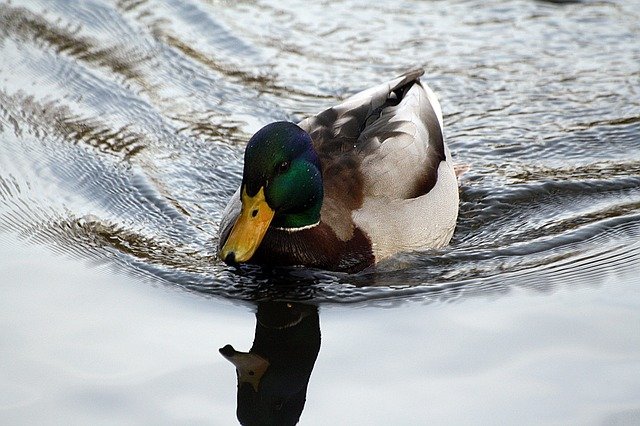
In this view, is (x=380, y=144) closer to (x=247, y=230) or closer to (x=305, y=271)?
(x=305, y=271)

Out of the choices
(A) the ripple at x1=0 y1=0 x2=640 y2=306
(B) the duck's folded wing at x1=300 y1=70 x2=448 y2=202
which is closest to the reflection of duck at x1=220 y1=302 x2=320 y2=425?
(A) the ripple at x1=0 y1=0 x2=640 y2=306

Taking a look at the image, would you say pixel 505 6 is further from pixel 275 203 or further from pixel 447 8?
pixel 275 203

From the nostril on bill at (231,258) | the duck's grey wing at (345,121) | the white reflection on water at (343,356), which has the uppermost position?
the duck's grey wing at (345,121)

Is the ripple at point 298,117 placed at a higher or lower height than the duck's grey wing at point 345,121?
lower

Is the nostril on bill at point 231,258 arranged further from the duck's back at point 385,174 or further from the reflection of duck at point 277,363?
the duck's back at point 385,174

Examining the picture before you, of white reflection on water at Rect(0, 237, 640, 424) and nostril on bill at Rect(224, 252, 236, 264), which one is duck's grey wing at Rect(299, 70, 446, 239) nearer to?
nostril on bill at Rect(224, 252, 236, 264)

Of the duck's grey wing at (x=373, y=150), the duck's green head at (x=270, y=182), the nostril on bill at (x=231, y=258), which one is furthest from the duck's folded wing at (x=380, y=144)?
the nostril on bill at (x=231, y=258)

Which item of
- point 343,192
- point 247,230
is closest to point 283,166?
point 247,230

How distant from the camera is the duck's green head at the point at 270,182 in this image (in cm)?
638

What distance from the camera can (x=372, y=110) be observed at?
7559 millimetres

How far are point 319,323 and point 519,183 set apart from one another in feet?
7.95

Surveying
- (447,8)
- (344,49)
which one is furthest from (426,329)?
(447,8)

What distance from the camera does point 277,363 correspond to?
5867 mm

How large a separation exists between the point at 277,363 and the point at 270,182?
111 centimetres
